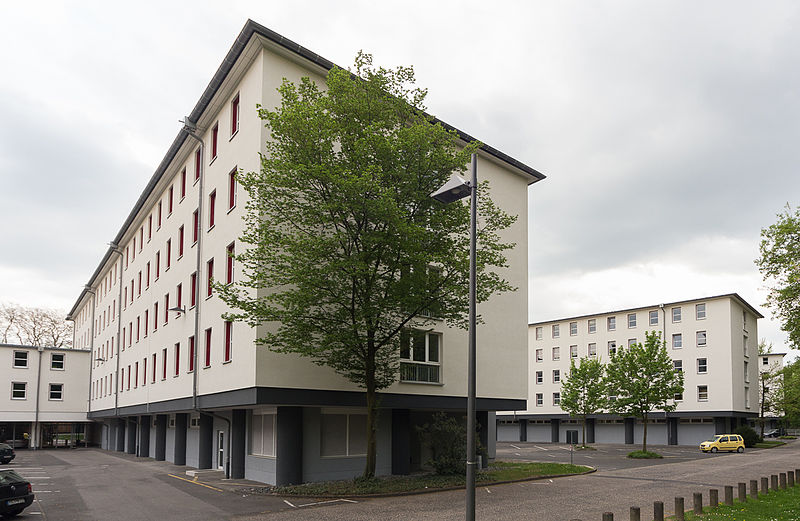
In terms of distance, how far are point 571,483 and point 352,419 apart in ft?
28.8

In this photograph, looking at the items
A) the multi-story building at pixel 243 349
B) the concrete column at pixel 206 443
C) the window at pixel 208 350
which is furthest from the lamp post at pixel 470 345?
the concrete column at pixel 206 443

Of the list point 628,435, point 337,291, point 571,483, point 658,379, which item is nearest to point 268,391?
point 337,291

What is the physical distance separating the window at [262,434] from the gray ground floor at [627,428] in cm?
3467

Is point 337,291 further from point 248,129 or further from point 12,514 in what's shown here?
point 12,514

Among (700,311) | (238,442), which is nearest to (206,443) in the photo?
(238,442)

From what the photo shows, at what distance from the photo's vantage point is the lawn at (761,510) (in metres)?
14.6

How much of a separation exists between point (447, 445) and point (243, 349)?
866cm

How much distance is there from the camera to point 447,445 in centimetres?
2423

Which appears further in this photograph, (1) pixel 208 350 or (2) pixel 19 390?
(2) pixel 19 390

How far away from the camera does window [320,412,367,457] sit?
24.1 m

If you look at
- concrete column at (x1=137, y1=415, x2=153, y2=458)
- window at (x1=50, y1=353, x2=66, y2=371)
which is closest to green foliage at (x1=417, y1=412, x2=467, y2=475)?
concrete column at (x1=137, y1=415, x2=153, y2=458)

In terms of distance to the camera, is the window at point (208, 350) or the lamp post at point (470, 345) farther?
the window at point (208, 350)

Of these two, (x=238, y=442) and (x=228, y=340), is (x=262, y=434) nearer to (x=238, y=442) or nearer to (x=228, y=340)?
(x=238, y=442)

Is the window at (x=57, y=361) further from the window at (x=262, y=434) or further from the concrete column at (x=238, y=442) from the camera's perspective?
the window at (x=262, y=434)
